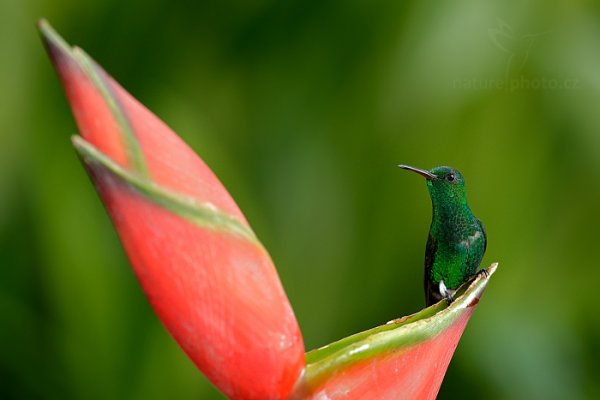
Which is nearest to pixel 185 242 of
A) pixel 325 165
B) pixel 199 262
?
pixel 199 262

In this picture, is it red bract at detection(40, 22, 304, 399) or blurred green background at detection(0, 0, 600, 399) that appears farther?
blurred green background at detection(0, 0, 600, 399)

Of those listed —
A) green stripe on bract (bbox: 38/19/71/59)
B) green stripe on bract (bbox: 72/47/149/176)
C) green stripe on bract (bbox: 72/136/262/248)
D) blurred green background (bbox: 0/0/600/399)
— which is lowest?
blurred green background (bbox: 0/0/600/399)

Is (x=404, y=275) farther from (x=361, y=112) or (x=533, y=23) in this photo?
(x=533, y=23)

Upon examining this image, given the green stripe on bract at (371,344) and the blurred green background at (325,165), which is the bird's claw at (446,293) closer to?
the green stripe on bract at (371,344)

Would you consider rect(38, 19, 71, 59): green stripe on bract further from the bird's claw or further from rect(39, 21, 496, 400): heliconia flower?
the bird's claw

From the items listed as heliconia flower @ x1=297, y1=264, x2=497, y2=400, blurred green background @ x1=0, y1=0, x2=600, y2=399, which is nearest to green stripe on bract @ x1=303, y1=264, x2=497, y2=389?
heliconia flower @ x1=297, y1=264, x2=497, y2=400

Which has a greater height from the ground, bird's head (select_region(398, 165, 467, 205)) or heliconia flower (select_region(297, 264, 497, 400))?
bird's head (select_region(398, 165, 467, 205))
